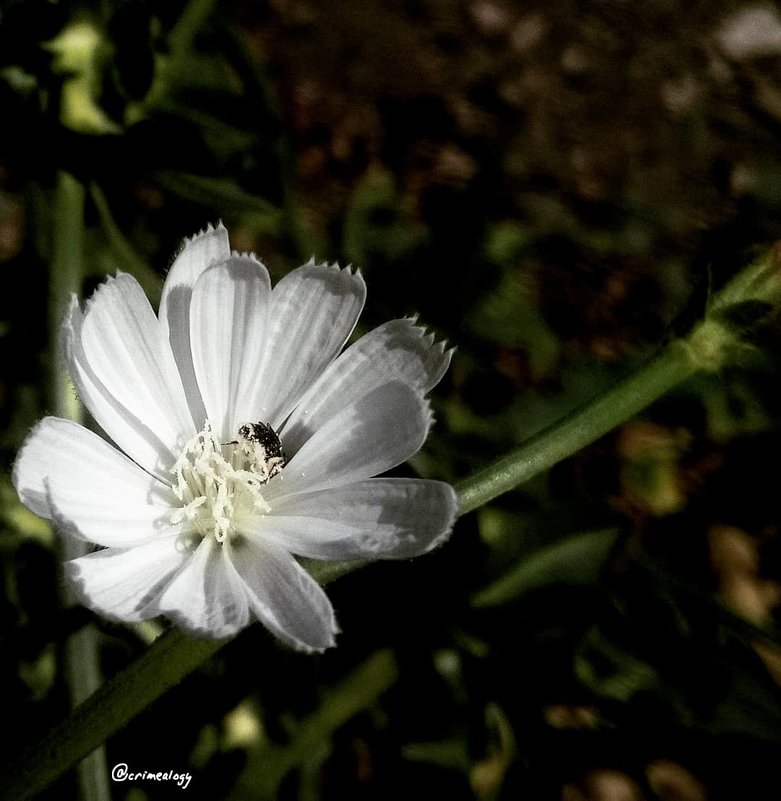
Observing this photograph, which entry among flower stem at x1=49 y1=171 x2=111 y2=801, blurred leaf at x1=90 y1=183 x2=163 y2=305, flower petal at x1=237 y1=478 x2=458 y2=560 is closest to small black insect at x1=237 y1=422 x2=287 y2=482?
flower petal at x1=237 y1=478 x2=458 y2=560

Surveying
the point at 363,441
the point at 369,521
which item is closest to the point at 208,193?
the point at 363,441

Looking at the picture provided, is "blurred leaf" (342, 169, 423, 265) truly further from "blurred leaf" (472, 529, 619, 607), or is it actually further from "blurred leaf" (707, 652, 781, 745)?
"blurred leaf" (707, 652, 781, 745)

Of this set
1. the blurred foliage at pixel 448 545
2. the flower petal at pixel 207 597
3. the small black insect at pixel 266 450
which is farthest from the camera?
the blurred foliage at pixel 448 545

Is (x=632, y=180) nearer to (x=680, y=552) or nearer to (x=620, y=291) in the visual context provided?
(x=620, y=291)

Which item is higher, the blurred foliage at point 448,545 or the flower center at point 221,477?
the flower center at point 221,477

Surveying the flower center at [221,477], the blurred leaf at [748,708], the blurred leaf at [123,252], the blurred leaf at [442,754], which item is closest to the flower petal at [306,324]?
the flower center at [221,477]

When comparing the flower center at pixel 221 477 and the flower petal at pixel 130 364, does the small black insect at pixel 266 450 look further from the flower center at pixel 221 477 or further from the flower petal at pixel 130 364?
the flower petal at pixel 130 364

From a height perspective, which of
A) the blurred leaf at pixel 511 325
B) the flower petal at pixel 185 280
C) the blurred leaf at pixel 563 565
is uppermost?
the flower petal at pixel 185 280

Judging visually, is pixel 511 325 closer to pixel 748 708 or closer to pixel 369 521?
pixel 748 708
